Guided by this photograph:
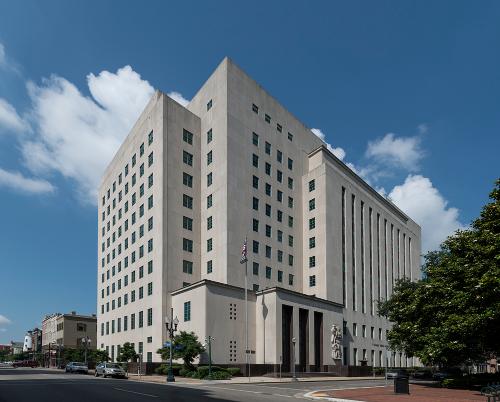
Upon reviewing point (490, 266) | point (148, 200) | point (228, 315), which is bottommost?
point (228, 315)

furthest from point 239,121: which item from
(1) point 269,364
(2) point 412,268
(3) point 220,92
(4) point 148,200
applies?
(2) point 412,268

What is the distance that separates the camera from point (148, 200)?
70125 millimetres

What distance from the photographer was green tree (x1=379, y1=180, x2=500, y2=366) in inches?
1157

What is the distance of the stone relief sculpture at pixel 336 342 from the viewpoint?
221ft

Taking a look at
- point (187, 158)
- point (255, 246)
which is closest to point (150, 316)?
point (255, 246)

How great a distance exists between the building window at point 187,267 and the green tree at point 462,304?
103 feet

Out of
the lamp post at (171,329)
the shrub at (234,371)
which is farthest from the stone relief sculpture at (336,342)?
the lamp post at (171,329)

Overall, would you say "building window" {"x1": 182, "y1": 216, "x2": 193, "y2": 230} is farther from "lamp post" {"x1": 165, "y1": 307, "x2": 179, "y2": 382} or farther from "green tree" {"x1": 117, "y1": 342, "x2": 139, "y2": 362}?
"green tree" {"x1": 117, "y1": 342, "x2": 139, "y2": 362}

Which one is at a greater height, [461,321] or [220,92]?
[220,92]

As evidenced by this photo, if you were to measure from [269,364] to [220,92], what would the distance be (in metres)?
35.3

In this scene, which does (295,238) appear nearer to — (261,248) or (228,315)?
(261,248)

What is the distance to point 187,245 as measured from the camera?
66875 mm

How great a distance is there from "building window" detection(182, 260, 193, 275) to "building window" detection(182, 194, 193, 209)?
7408mm

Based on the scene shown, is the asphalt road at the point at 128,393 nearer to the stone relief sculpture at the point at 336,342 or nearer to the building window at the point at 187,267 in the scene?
the building window at the point at 187,267
